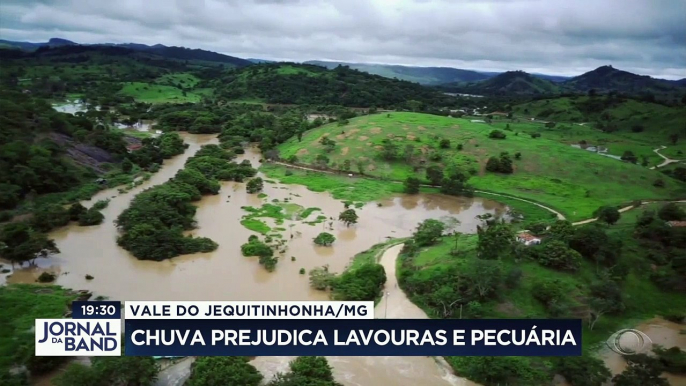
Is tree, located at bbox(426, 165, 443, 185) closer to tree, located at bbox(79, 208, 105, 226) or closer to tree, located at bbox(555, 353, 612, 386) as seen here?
tree, located at bbox(555, 353, 612, 386)

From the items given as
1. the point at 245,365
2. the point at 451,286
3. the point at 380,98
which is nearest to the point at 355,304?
the point at 245,365

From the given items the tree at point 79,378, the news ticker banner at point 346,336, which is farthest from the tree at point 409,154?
the news ticker banner at point 346,336

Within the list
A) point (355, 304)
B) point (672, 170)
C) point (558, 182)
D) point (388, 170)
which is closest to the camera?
point (355, 304)

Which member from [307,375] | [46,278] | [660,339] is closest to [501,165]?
[660,339]

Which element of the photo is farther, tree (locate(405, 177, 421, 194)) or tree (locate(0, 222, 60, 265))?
tree (locate(405, 177, 421, 194))

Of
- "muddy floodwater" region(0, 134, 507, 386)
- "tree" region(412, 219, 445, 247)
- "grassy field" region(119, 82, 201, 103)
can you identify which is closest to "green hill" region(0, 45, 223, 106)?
"grassy field" region(119, 82, 201, 103)

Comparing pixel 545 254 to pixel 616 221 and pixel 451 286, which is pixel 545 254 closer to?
pixel 451 286

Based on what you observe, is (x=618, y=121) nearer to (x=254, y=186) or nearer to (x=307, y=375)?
(x=254, y=186)
